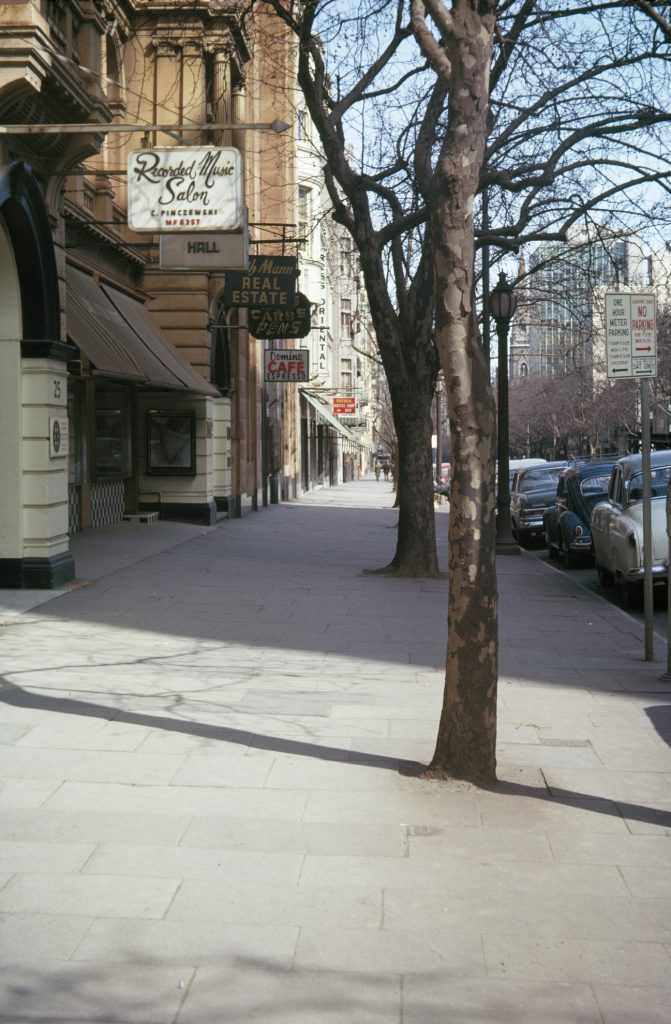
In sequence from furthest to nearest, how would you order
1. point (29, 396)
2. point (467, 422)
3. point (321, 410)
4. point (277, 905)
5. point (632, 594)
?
point (321, 410), point (632, 594), point (29, 396), point (467, 422), point (277, 905)

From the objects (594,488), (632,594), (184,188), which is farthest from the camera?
(594,488)

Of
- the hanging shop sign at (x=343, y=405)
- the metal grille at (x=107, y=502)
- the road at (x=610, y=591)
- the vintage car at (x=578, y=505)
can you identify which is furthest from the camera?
the hanging shop sign at (x=343, y=405)

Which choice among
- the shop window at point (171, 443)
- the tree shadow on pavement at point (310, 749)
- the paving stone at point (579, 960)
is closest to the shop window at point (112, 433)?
the shop window at point (171, 443)

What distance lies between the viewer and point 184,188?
11.2 m

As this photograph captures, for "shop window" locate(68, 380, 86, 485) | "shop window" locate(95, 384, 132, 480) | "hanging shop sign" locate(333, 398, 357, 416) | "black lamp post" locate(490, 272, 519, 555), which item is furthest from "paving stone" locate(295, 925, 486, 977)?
"hanging shop sign" locate(333, 398, 357, 416)

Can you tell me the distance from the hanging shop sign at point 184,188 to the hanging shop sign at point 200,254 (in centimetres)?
481

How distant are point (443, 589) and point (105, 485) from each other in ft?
34.3

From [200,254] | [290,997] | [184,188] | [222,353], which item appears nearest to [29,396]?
[184,188]

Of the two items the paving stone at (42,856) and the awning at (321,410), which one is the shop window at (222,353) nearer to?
the paving stone at (42,856)

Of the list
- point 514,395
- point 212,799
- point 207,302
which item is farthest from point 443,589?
point 514,395

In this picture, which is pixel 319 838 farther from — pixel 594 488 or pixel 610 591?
pixel 594 488

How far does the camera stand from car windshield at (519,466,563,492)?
90.6ft

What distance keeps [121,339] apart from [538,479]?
12337mm

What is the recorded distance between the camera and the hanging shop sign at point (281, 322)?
27219 millimetres
